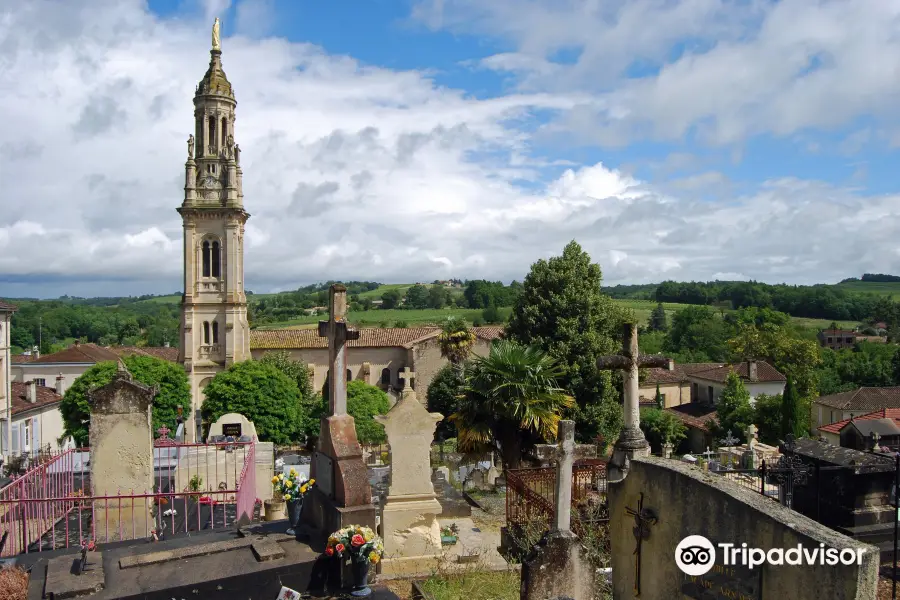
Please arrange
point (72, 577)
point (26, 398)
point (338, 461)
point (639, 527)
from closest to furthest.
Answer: point (639, 527) → point (72, 577) → point (338, 461) → point (26, 398)

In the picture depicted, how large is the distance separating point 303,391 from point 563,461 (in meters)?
39.8

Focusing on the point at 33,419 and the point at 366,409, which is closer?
the point at 33,419

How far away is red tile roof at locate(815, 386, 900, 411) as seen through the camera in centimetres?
3816

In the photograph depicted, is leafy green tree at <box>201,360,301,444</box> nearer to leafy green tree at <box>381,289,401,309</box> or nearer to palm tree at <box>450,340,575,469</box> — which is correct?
palm tree at <box>450,340,575,469</box>

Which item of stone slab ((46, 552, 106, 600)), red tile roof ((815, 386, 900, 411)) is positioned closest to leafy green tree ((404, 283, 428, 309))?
red tile roof ((815, 386, 900, 411))

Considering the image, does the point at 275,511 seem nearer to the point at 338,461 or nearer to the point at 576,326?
the point at 338,461

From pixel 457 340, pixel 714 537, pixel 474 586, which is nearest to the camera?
A: pixel 714 537

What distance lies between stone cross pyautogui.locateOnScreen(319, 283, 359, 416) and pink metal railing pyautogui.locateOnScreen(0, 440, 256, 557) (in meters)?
2.57

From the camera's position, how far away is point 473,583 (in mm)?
8945

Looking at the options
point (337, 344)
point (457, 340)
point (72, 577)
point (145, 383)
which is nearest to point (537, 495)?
point (337, 344)

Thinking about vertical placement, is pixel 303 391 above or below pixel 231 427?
below

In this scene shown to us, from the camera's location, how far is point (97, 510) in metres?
11.1

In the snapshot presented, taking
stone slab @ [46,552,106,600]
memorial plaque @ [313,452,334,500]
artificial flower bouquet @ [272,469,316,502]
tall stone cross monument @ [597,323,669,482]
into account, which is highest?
tall stone cross monument @ [597,323,669,482]

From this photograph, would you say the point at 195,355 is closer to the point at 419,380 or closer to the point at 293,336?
the point at 293,336
